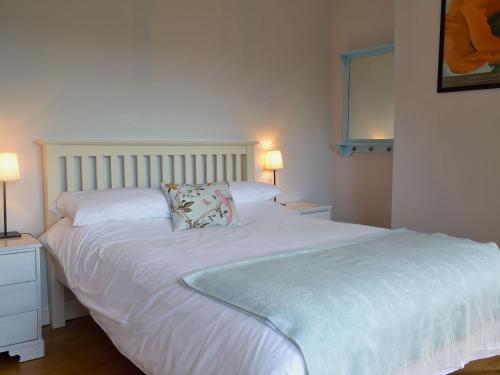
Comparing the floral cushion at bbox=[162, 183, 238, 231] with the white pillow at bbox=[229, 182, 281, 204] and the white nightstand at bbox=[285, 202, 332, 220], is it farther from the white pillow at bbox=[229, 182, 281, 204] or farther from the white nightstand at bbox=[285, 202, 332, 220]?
the white nightstand at bbox=[285, 202, 332, 220]

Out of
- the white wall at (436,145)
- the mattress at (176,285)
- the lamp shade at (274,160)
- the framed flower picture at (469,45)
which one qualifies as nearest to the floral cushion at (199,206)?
the mattress at (176,285)

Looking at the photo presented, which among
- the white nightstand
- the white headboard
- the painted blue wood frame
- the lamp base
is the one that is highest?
the painted blue wood frame

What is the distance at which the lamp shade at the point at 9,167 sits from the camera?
245 cm

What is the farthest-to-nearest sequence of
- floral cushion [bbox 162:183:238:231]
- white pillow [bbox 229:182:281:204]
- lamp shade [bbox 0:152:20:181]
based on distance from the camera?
white pillow [bbox 229:182:281:204]
floral cushion [bbox 162:183:238:231]
lamp shade [bbox 0:152:20:181]

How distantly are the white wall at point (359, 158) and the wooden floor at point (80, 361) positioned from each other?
192 centimetres

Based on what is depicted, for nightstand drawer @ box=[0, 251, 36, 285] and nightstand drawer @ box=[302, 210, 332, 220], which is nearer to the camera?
nightstand drawer @ box=[0, 251, 36, 285]

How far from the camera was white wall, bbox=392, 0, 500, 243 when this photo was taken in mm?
2883

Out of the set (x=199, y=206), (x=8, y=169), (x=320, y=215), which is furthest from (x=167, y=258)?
(x=320, y=215)

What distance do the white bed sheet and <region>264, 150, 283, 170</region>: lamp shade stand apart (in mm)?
772

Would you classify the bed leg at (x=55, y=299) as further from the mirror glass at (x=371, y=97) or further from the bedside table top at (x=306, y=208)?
the mirror glass at (x=371, y=97)

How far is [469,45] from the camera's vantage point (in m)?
2.92

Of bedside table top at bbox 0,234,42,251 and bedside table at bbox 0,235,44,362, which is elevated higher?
bedside table top at bbox 0,234,42,251

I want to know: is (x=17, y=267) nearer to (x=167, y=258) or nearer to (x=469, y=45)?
(x=167, y=258)

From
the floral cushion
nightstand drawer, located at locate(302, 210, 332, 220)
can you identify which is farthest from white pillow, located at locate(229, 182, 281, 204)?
nightstand drawer, located at locate(302, 210, 332, 220)
